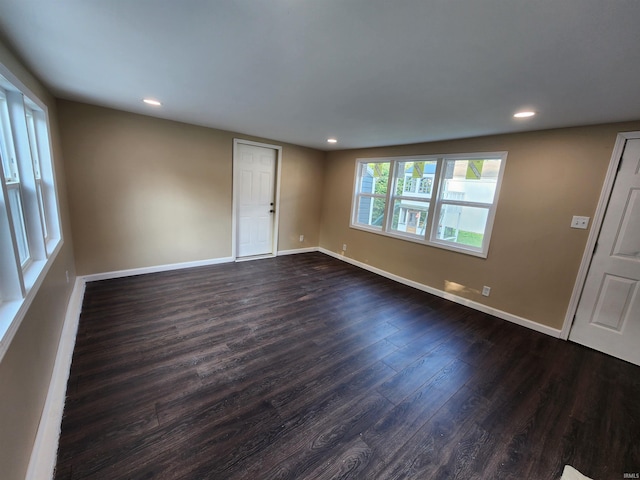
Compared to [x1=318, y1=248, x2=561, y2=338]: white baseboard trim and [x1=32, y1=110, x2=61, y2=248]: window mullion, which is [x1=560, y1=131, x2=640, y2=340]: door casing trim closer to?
[x1=318, y1=248, x2=561, y2=338]: white baseboard trim

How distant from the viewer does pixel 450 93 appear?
6.55 feet

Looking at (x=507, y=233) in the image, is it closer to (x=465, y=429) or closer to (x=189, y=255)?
(x=465, y=429)

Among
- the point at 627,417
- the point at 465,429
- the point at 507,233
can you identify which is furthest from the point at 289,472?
the point at 507,233

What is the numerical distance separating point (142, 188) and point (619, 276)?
5.69m

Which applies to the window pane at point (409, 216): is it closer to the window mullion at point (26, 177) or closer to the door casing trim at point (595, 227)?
the door casing trim at point (595, 227)

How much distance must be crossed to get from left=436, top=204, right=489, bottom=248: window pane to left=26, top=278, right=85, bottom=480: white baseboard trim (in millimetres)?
4241

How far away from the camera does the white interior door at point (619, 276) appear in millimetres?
2441

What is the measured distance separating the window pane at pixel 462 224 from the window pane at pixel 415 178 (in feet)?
1.44

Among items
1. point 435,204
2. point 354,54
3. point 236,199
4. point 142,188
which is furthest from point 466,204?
point 142,188

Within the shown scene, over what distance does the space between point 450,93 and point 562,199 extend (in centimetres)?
195

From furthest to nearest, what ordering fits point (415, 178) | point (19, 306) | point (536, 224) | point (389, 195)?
point (389, 195) → point (415, 178) → point (536, 224) → point (19, 306)

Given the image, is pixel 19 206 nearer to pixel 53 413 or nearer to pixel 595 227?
pixel 53 413

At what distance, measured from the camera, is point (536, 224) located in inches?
117

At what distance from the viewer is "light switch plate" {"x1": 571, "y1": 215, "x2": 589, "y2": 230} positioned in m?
2.67
